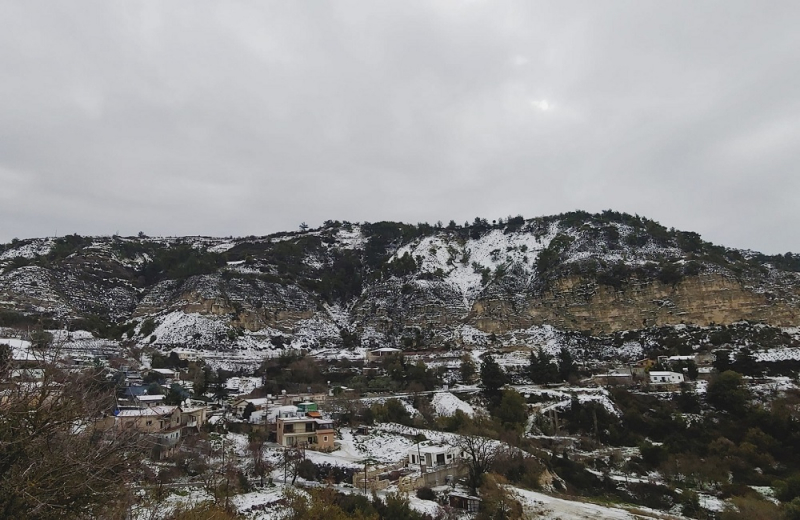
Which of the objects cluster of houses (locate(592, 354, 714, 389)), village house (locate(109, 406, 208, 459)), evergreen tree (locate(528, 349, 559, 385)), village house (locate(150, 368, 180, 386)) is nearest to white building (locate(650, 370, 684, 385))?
cluster of houses (locate(592, 354, 714, 389))

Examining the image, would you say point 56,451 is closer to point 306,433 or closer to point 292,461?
point 292,461

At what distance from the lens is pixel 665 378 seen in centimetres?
3822

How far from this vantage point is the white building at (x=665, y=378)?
37938mm

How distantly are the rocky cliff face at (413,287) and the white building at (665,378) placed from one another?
57.5 ft

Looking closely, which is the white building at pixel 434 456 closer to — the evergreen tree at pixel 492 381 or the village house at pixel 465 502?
the village house at pixel 465 502

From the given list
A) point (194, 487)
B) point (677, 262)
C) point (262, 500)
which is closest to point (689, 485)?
point (262, 500)

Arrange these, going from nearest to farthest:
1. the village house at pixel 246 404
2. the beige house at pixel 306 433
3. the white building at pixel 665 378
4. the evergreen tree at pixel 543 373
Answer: the beige house at pixel 306 433 → the village house at pixel 246 404 → the white building at pixel 665 378 → the evergreen tree at pixel 543 373

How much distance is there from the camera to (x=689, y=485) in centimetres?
2411

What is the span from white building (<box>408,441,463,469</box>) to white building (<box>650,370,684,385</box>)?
2116 centimetres

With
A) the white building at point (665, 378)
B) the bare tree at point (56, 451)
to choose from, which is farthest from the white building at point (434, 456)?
the bare tree at point (56, 451)

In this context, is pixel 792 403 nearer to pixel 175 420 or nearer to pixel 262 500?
pixel 262 500

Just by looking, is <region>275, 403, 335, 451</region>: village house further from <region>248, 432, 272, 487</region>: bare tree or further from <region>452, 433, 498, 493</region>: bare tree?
<region>452, 433, 498, 493</region>: bare tree

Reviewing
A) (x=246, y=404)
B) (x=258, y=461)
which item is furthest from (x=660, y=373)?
(x=246, y=404)

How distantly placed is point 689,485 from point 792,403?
13.3 meters
